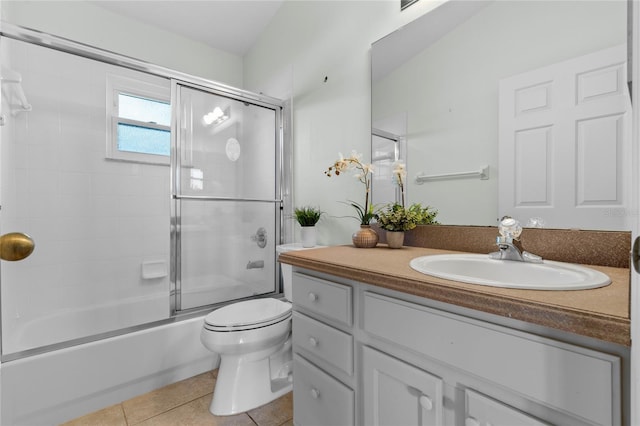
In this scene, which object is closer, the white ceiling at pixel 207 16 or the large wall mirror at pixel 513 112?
the large wall mirror at pixel 513 112

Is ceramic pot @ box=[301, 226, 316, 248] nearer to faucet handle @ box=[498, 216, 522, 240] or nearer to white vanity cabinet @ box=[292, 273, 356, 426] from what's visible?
white vanity cabinet @ box=[292, 273, 356, 426]

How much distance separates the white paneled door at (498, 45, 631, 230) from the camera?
884 millimetres

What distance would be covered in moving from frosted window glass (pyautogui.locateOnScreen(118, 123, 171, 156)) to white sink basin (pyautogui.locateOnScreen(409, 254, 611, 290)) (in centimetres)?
195

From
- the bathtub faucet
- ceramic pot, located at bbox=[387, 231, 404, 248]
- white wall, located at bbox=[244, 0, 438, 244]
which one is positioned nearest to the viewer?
ceramic pot, located at bbox=[387, 231, 404, 248]

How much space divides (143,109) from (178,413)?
79.5 inches

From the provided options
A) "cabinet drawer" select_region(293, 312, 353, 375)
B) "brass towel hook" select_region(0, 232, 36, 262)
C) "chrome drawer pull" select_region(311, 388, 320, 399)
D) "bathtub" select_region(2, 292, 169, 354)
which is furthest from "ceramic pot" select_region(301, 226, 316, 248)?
"brass towel hook" select_region(0, 232, 36, 262)

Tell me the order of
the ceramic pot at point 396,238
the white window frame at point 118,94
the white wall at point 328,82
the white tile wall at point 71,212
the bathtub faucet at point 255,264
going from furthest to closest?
the bathtub faucet at point 255,264
the white window frame at point 118,94
the white tile wall at point 71,212
the white wall at point 328,82
the ceramic pot at point 396,238

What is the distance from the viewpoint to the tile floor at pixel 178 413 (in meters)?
1.44

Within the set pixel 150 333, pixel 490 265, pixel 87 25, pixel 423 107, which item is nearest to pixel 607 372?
pixel 490 265

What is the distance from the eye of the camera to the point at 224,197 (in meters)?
2.19

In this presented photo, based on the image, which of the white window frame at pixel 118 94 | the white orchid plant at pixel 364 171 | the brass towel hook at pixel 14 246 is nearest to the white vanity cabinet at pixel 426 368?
the white orchid plant at pixel 364 171

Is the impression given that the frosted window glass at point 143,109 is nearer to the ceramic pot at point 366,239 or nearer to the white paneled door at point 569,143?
the ceramic pot at point 366,239

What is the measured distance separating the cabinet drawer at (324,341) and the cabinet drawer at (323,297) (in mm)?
46

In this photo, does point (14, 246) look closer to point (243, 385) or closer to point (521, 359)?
point (521, 359)
